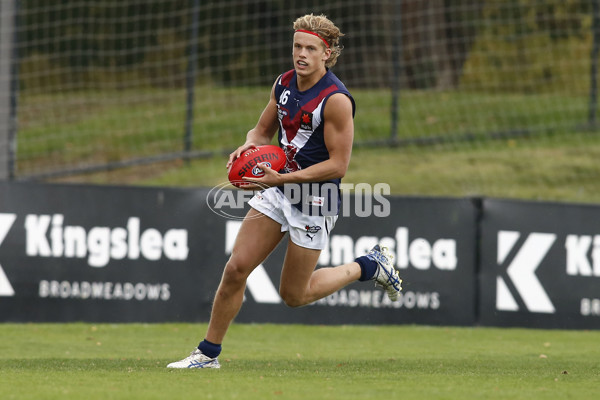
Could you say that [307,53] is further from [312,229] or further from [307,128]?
[312,229]

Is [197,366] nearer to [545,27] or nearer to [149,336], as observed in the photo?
[149,336]

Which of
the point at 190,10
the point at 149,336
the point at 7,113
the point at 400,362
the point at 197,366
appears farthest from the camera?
the point at 190,10

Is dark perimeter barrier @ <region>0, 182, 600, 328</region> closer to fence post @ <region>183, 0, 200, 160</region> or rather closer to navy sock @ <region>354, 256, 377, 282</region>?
navy sock @ <region>354, 256, 377, 282</region>

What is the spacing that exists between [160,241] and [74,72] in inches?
205

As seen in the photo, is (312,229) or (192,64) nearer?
(312,229)

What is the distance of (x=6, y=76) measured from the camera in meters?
11.2

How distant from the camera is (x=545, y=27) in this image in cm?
1508

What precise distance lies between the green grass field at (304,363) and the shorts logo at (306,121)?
1.68 meters

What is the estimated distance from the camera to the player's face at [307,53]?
20.6ft

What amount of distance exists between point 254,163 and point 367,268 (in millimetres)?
1381

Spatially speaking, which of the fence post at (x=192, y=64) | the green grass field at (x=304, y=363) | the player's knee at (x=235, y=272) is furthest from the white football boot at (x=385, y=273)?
the fence post at (x=192, y=64)

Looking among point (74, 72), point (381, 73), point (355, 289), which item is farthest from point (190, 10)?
point (355, 289)

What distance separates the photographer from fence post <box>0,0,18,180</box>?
437 inches

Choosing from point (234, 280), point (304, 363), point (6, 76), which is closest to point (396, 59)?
point (6, 76)
